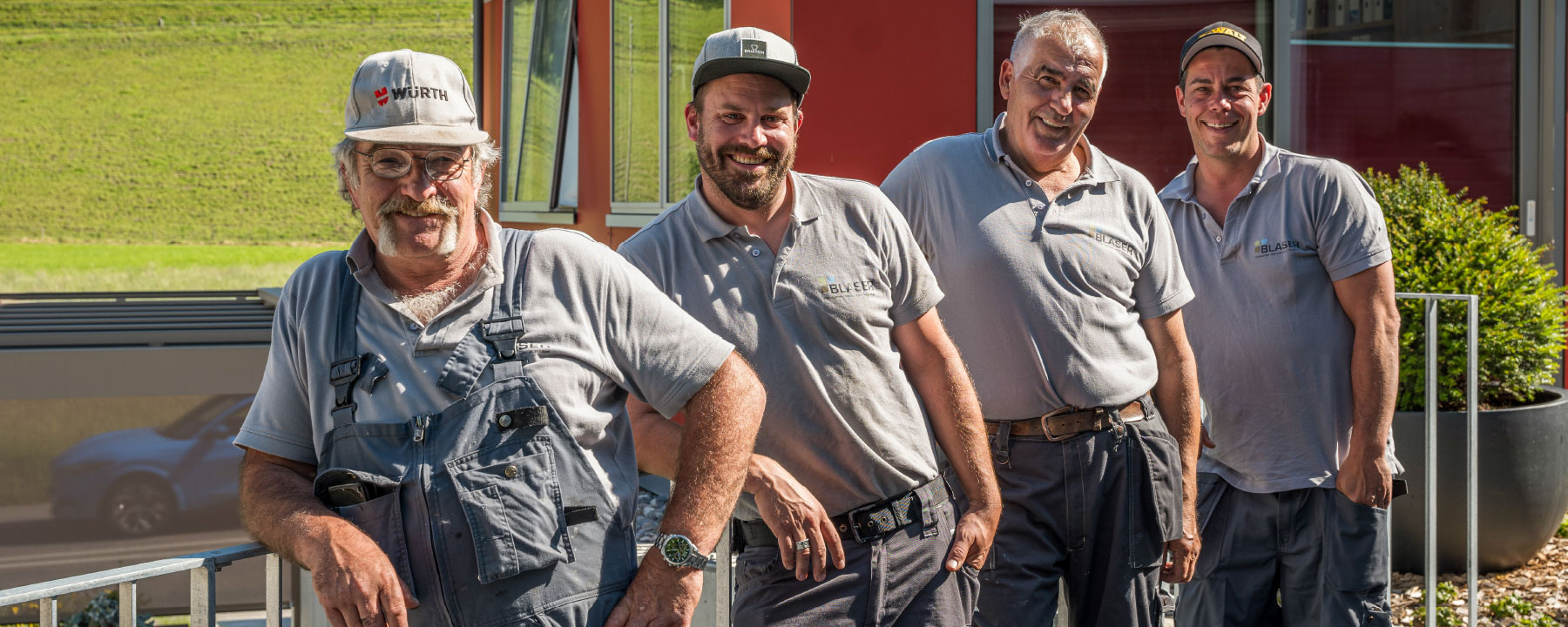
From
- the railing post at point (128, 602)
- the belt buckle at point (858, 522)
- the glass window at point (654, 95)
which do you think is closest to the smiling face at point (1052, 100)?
the belt buckle at point (858, 522)

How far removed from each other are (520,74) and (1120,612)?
9028 millimetres

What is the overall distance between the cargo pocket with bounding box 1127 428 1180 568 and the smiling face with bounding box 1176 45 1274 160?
0.87 meters

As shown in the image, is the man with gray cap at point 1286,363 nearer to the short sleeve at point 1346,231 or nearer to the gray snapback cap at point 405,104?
the short sleeve at point 1346,231

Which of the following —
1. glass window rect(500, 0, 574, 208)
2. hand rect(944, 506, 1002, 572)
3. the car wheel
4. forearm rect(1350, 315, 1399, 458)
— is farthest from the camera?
glass window rect(500, 0, 574, 208)

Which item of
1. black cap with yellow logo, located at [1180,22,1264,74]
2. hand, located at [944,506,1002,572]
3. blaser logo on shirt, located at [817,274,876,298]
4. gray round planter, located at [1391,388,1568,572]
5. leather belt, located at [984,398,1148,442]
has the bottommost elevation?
gray round planter, located at [1391,388,1568,572]

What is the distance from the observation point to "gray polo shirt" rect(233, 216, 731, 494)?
2078mm

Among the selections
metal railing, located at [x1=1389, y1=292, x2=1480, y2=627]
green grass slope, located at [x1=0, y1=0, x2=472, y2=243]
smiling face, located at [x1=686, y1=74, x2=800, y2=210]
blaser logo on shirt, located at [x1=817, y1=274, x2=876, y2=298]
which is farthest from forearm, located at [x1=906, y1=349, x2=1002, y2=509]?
green grass slope, located at [x1=0, y1=0, x2=472, y2=243]

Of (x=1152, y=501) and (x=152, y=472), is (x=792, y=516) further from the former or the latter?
(x=152, y=472)

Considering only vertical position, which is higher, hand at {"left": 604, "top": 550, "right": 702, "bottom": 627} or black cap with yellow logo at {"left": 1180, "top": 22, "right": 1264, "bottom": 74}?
black cap with yellow logo at {"left": 1180, "top": 22, "right": 1264, "bottom": 74}

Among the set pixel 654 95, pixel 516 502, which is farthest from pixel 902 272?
pixel 654 95

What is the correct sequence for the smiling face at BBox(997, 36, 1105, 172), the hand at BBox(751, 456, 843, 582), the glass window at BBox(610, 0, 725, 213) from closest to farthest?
the hand at BBox(751, 456, 843, 582), the smiling face at BBox(997, 36, 1105, 172), the glass window at BBox(610, 0, 725, 213)

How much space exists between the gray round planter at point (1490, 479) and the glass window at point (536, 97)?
622cm

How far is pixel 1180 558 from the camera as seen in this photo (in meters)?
3.21

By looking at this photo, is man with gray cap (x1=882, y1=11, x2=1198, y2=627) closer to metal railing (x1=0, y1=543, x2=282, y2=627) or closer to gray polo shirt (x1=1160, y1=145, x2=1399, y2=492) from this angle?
gray polo shirt (x1=1160, y1=145, x2=1399, y2=492)
